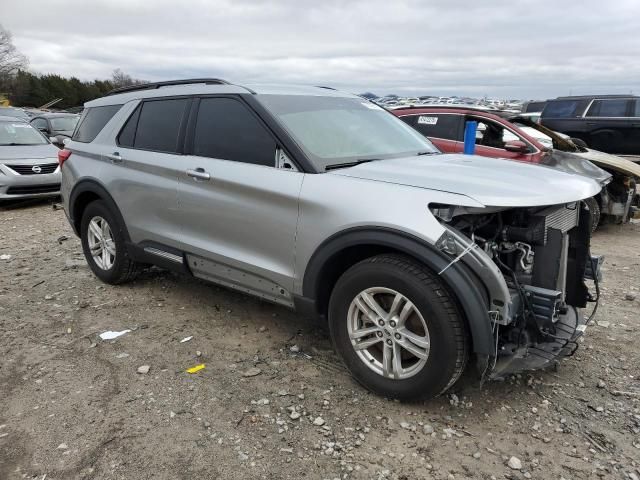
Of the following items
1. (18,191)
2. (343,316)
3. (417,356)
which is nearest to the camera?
(417,356)

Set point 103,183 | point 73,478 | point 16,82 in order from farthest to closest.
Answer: point 16,82, point 103,183, point 73,478

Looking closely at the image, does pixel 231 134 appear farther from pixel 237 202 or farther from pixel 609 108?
pixel 609 108

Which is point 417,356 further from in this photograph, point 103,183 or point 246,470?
point 103,183

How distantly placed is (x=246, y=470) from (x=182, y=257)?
1924mm

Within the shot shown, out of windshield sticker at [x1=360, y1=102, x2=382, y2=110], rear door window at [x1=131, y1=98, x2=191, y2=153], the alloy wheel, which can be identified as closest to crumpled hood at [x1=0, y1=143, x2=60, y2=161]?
the alloy wheel

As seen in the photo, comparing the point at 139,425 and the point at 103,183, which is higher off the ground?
the point at 103,183

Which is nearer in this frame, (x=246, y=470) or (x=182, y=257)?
(x=246, y=470)

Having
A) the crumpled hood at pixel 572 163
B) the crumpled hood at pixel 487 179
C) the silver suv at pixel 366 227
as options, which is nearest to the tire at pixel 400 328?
the silver suv at pixel 366 227

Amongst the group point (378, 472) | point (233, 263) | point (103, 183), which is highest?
point (103, 183)

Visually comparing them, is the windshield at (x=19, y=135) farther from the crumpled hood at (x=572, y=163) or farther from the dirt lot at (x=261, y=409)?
the crumpled hood at (x=572, y=163)

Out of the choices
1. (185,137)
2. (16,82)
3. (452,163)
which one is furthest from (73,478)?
(16,82)

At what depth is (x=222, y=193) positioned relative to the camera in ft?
11.8

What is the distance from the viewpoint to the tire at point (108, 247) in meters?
4.70

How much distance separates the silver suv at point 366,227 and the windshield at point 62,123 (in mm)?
11305
